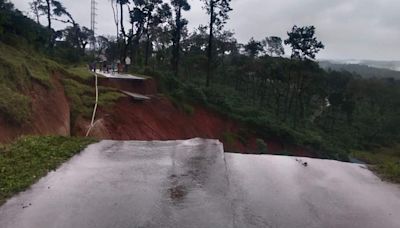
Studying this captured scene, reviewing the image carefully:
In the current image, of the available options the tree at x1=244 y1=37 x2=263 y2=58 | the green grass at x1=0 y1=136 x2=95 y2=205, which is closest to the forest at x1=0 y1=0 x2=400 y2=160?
the tree at x1=244 y1=37 x2=263 y2=58

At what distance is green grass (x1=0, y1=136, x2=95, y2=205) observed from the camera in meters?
5.82

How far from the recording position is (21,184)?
5.78 metres

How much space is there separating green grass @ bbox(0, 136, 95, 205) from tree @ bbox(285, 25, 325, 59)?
31299 mm

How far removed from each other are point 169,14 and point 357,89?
26.7 meters

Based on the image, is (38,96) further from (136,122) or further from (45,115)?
(136,122)

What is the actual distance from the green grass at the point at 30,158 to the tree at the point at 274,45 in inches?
1926

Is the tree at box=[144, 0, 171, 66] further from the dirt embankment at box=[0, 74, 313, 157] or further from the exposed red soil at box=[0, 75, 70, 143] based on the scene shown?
the exposed red soil at box=[0, 75, 70, 143]

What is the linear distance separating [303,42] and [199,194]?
34.7m

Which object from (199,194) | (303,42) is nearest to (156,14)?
(303,42)

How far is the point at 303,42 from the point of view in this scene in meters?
38.5

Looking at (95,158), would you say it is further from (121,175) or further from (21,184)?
(21,184)

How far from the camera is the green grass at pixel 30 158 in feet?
19.1

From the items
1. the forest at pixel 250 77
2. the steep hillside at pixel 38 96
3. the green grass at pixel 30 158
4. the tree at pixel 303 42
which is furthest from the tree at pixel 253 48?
the green grass at pixel 30 158

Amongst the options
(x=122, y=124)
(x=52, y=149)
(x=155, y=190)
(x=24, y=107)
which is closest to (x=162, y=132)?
(x=122, y=124)
